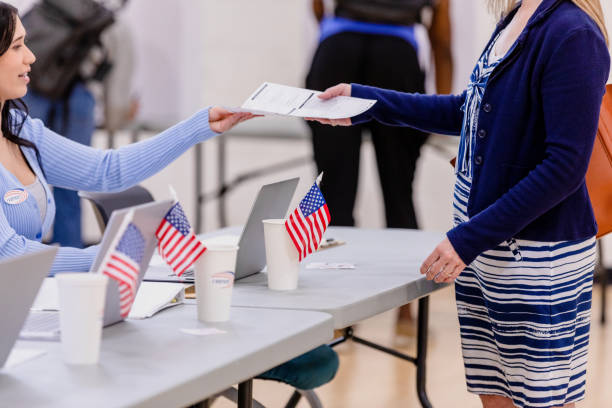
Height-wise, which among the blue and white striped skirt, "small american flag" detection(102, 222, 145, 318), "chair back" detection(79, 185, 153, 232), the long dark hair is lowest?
the blue and white striped skirt

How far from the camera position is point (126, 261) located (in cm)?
129

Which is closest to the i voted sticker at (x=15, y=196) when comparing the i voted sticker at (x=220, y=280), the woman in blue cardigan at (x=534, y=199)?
the i voted sticker at (x=220, y=280)

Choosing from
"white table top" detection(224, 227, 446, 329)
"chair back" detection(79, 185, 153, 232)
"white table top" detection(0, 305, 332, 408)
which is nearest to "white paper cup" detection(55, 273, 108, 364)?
"white table top" detection(0, 305, 332, 408)

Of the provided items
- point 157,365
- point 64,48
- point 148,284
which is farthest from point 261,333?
point 64,48

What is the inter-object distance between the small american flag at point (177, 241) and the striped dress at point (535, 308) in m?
0.63

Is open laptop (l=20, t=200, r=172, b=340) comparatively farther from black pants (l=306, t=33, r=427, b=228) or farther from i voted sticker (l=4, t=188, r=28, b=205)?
black pants (l=306, t=33, r=427, b=228)

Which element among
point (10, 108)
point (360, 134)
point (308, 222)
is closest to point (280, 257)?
point (308, 222)

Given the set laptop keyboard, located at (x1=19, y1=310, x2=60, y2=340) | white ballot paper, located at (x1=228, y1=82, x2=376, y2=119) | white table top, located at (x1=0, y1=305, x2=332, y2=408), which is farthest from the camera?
white ballot paper, located at (x1=228, y1=82, x2=376, y2=119)

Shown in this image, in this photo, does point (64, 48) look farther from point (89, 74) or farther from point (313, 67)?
point (313, 67)

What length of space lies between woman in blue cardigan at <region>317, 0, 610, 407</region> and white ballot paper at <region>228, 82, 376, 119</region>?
308mm

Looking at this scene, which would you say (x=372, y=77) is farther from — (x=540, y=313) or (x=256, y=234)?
(x=540, y=313)

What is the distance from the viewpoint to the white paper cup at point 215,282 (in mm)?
1443

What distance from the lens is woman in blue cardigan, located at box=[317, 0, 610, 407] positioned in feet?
5.23

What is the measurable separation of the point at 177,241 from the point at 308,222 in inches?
15.4
